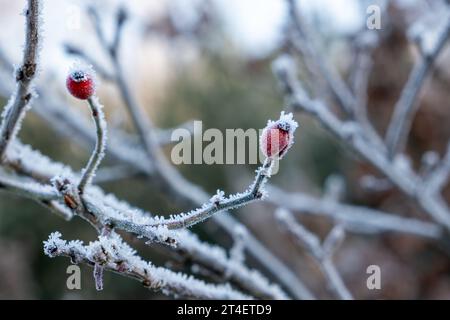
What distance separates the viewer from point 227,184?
6.14 m

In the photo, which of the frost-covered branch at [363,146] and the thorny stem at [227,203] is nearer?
the thorny stem at [227,203]

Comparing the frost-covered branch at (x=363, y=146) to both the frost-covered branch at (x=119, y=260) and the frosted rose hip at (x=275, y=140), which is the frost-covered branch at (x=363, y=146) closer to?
the frost-covered branch at (x=119, y=260)

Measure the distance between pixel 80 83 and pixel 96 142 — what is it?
13cm

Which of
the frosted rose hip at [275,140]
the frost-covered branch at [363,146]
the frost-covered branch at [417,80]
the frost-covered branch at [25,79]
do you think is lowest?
the frosted rose hip at [275,140]

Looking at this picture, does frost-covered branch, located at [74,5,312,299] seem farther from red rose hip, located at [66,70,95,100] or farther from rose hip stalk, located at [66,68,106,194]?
red rose hip, located at [66,70,95,100]

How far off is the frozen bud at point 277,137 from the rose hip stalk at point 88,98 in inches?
10.2

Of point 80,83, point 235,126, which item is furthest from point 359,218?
point 235,126

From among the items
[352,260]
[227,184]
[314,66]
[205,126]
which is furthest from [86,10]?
[205,126]

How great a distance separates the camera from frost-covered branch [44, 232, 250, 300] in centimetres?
76

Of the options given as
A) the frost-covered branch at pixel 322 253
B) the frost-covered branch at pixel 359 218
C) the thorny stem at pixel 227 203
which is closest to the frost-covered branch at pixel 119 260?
the thorny stem at pixel 227 203

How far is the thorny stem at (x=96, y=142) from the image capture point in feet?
2.63

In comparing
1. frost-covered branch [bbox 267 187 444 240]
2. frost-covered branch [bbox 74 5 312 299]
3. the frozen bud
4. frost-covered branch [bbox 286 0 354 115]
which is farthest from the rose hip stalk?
frost-covered branch [bbox 267 187 444 240]

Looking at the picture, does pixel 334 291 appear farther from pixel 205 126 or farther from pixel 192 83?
pixel 192 83

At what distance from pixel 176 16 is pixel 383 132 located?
306 cm
